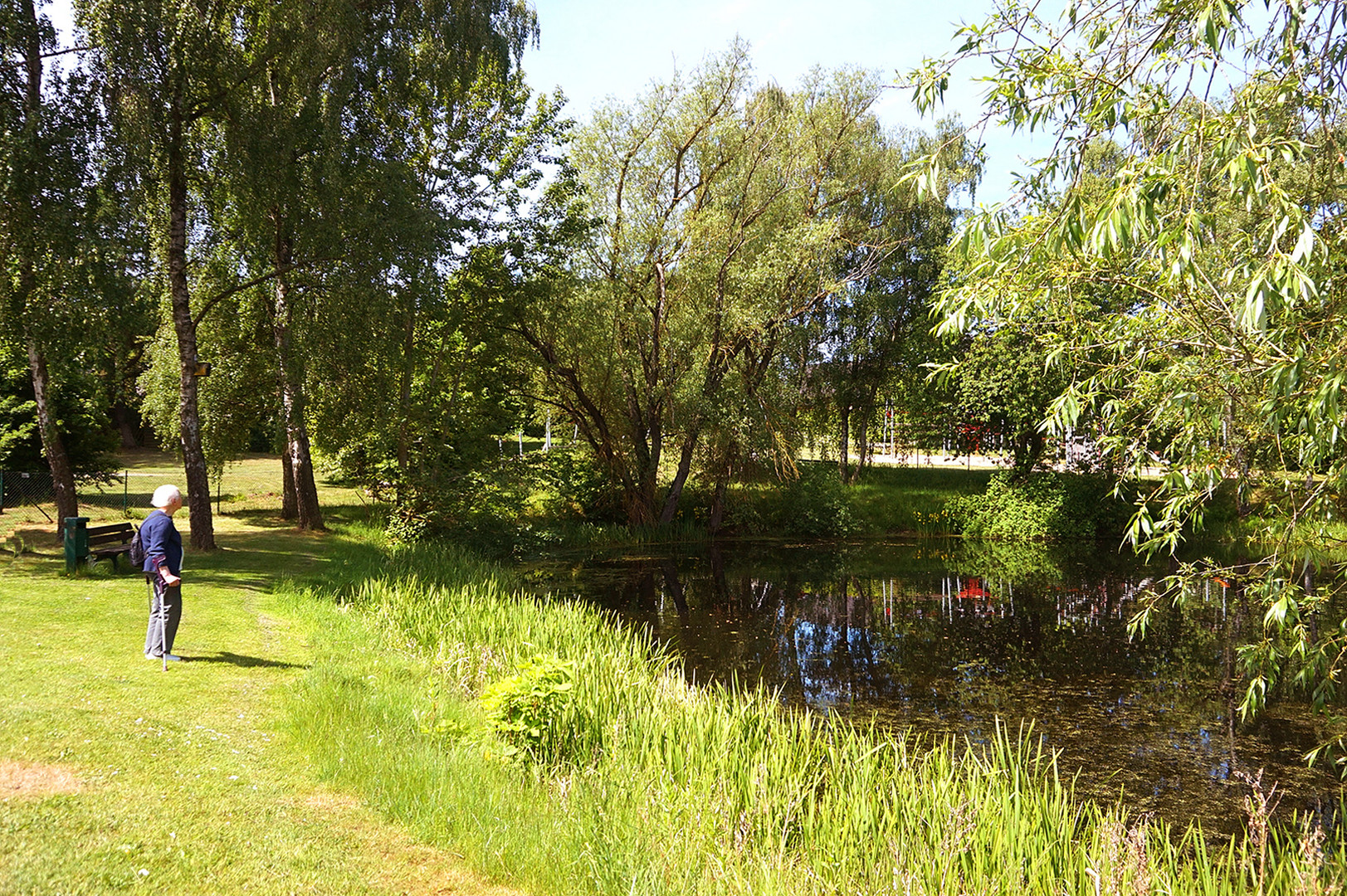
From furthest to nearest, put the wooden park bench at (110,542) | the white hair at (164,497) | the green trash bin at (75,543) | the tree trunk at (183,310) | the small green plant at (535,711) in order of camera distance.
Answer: the tree trunk at (183,310), the wooden park bench at (110,542), the green trash bin at (75,543), the white hair at (164,497), the small green plant at (535,711)

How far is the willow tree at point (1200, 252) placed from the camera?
3865 mm

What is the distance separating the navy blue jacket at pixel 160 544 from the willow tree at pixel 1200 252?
23.8ft

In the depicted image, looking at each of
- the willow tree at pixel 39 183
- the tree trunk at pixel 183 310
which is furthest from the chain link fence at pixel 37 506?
the willow tree at pixel 39 183

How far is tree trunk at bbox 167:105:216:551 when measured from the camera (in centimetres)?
1395

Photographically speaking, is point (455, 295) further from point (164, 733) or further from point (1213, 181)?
point (1213, 181)

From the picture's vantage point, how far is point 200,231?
1656 cm

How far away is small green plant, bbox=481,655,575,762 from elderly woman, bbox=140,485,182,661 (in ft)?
11.5

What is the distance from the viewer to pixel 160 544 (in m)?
7.98

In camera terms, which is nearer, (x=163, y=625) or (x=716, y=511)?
(x=163, y=625)

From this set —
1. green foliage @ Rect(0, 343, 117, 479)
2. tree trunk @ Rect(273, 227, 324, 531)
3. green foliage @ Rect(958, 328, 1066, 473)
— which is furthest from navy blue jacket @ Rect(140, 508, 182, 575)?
green foliage @ Rect(958, 328, 1066, 473)

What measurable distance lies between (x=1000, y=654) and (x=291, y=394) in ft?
41.4

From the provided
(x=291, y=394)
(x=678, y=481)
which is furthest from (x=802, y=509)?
(x=291, y=394)

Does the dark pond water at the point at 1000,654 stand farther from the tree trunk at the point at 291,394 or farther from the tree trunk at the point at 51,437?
the tree trunk at the point at 51,437

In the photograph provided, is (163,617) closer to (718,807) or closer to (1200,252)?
(718,807)
